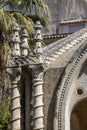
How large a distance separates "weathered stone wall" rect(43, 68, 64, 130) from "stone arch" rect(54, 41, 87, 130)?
0.54ft

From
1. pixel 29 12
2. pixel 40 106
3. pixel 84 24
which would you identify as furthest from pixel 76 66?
pixel 84 24

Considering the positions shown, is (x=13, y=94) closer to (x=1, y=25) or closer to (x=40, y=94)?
(x=40, y=94)

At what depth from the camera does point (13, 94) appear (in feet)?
35.7

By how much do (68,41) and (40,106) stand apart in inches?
110

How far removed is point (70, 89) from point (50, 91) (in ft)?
1.54

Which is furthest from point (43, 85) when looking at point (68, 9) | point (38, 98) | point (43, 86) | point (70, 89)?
point (68, 9)

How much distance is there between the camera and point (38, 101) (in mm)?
10578

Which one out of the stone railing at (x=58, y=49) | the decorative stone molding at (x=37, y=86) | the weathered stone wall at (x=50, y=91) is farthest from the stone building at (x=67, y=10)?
the decorative stone molding at (x=37, y=86)

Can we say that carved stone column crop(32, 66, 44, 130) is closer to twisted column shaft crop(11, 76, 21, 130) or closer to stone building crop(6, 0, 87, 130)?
stone building crop(6, 0, 87, 130)

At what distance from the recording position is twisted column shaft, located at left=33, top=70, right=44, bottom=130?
414 inches

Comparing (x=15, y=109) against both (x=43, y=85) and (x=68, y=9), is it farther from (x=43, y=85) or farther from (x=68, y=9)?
(x=68, y=9)

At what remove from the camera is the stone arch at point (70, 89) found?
10.7 metres

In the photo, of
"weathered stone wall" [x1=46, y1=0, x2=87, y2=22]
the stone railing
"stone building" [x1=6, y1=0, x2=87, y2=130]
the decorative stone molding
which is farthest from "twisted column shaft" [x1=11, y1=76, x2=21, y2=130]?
"weathered stone wall" [x1=46, y1=0, x2=87, y2=22]

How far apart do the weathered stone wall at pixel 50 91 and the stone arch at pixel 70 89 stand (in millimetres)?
165
